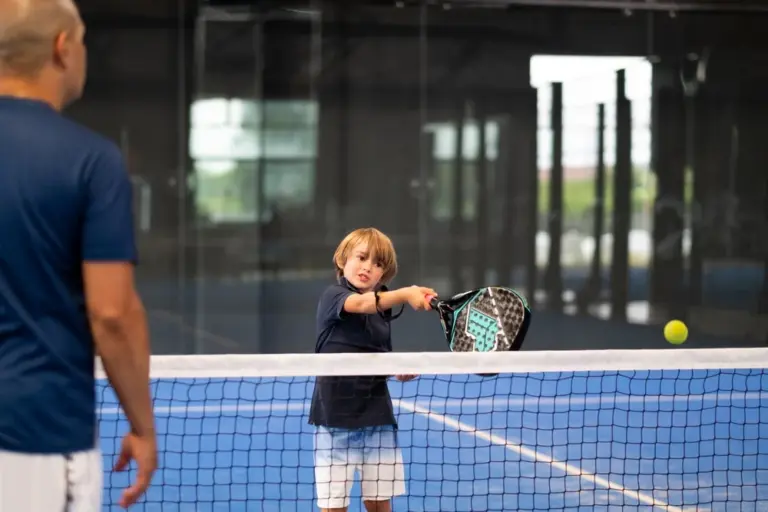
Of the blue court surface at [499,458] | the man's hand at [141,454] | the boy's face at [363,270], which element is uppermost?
the boy's face at [363,270]

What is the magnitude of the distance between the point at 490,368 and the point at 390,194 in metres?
6.40

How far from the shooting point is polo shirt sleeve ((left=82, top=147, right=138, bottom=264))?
5.23 feet

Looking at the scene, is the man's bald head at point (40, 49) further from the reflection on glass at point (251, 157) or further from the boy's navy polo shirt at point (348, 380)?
the reflection on glass at point (251, 157)

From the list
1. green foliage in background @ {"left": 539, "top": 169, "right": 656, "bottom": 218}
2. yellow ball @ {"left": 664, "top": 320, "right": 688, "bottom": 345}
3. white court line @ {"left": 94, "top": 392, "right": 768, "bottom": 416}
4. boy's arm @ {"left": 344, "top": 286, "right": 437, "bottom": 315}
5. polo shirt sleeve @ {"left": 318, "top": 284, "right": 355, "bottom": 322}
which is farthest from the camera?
green foliage in background @ {"left": 539, "top": 169, "right": 656, "bottom": 218}

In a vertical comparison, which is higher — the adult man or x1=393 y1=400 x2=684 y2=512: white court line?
the adult man

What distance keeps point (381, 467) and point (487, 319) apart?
62 centimetres

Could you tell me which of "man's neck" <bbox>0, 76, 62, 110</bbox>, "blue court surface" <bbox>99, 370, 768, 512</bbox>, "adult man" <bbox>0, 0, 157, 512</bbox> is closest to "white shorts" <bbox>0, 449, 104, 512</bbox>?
"adult man" <bbox>0, 0, 157, 512</bbox>

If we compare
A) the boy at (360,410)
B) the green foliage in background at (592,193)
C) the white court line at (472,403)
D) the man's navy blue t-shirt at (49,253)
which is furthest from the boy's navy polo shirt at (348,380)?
the green foliage in background at (592,193)

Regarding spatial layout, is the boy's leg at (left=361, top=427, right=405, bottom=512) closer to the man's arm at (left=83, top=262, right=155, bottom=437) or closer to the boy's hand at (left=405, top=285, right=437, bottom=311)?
the boy's hand at (left=405, top=285, right=437, bottom=311)

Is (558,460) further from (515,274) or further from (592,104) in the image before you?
(592,104)

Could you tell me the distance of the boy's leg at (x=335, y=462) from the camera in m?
3.48

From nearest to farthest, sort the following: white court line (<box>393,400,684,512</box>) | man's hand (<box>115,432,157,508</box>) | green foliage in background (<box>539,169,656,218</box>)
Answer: man's hand (<box>115,432,157,508</box>) → white court line (<box>393,400,684,512</box>) → green foliage in background (<box>539,169,656,218</box>)

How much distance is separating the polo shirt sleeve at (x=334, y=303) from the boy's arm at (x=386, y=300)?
0.03 meters

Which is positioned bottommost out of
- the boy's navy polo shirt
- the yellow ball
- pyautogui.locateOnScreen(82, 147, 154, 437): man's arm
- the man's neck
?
Answer: the yellow ball
